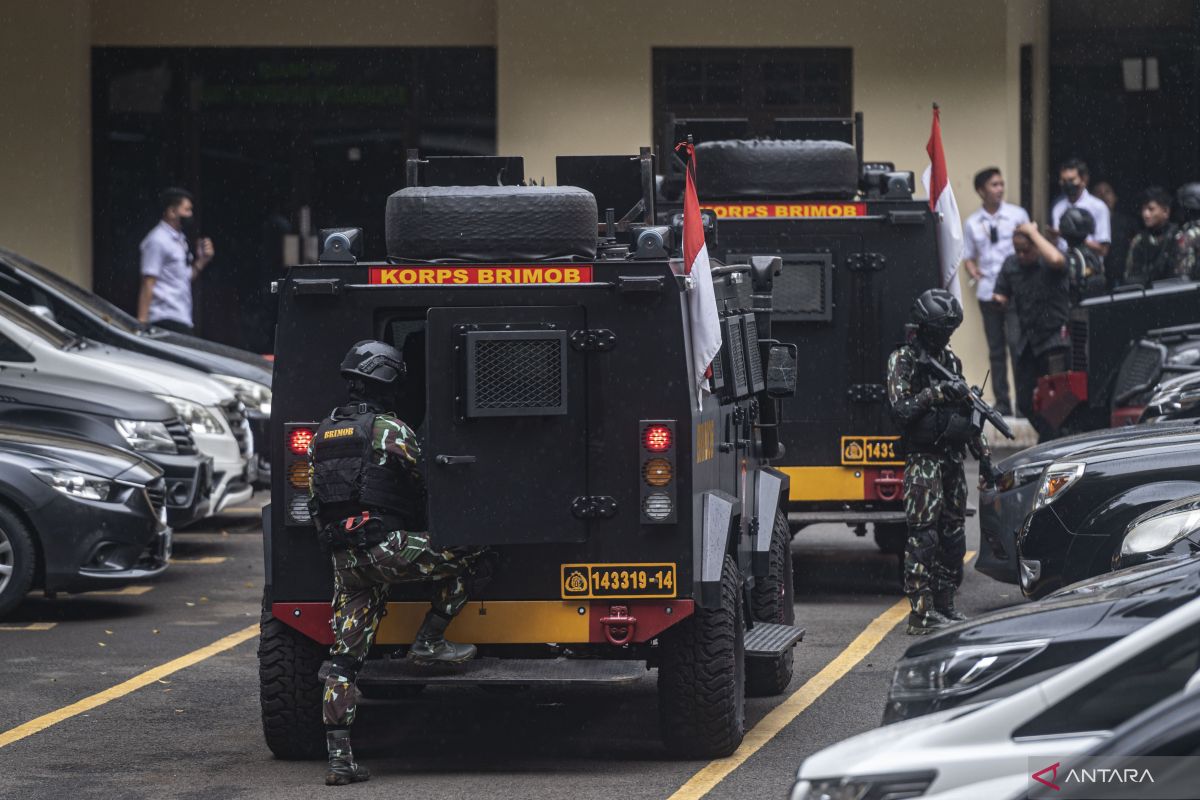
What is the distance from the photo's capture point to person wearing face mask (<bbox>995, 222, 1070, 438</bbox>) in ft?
59.8

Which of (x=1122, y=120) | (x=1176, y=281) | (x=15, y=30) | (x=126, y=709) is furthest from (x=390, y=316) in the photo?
(x=1122, y=120)

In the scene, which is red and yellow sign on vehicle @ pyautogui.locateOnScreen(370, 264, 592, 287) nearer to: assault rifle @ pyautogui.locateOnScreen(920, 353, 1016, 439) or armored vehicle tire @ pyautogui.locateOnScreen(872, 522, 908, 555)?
assault rifle @ pyautogui.locateOnScreen(920, 353, 1016, 439)

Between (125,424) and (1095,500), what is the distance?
20.7 feet

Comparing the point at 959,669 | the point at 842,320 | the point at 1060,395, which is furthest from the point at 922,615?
the point at 1060,395

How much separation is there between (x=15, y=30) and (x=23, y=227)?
2.03m

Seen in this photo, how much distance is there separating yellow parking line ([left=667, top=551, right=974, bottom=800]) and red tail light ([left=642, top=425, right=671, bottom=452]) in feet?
4.11

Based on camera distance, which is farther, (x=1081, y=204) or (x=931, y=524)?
(x=1081, y=204)

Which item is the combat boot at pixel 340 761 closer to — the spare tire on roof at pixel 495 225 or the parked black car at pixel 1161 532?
the spare tire on roof at pixel 495 225

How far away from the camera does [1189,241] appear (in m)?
16.5

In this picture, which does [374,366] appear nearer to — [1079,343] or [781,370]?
[781,370]

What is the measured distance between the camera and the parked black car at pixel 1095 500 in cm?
996

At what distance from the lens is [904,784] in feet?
16.5

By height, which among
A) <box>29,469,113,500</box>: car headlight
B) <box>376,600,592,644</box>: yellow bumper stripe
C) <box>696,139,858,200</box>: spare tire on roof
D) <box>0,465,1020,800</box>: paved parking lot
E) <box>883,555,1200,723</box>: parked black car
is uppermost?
<box>696,139,858,200</box>: spare tire on roof

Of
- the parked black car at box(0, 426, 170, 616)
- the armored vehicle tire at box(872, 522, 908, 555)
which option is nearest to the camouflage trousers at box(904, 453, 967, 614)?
the armored vehicle tire at box(872, 522, 908, 555)
